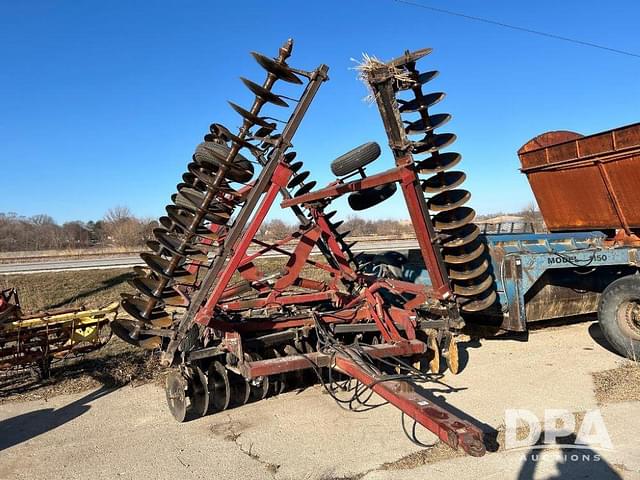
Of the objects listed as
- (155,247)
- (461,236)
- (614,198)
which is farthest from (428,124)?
(614,198)

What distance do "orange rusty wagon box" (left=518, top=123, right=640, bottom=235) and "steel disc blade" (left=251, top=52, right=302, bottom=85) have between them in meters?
4.72

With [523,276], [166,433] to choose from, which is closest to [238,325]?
[166,433]

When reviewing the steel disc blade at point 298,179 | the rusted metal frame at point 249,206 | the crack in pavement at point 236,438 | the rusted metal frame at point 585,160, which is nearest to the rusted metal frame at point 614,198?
the rusted metal frame at point 585,160

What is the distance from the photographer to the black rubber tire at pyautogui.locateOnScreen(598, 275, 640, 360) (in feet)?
20.6

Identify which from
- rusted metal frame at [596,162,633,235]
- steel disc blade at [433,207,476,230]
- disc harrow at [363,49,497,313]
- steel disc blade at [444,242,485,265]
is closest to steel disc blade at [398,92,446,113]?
disc harrow at [363,49,497,313]

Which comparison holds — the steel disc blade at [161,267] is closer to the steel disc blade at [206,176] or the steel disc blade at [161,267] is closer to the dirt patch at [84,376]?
the steel disc blade at [206,176]

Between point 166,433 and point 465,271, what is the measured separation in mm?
3729

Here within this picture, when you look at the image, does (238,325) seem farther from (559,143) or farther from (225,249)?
(559,143)

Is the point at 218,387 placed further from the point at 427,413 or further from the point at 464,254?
the point at 464,254

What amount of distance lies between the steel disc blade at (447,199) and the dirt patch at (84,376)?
393cm

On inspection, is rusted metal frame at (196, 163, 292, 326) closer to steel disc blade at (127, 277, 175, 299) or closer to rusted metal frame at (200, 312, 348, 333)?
rusted metal frame at (200, 312, 348, 333)

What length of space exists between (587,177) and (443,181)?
3.23 m

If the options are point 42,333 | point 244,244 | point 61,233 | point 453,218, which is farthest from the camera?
point 61,233

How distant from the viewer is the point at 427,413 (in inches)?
129
